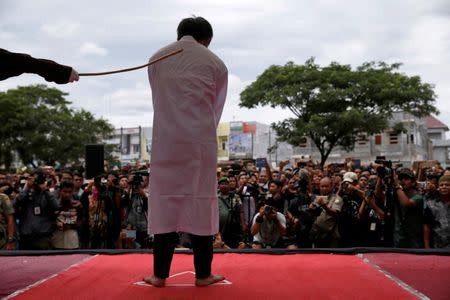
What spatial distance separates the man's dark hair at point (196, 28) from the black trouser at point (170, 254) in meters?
1.20

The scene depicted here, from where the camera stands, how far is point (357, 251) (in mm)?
4039

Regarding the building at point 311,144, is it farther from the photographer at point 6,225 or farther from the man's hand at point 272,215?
the photographer at point 6,225

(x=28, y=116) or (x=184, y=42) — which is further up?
(x=28, y=116)

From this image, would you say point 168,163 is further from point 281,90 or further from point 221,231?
point 281,90

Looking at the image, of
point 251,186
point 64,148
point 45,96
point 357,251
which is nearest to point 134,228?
point 251,186

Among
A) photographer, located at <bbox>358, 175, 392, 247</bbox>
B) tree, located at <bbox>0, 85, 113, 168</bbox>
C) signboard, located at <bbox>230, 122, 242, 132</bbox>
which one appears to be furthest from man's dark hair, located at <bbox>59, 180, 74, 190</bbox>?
signboard, located at <bbox>230, 122, 242, 132</bbox>

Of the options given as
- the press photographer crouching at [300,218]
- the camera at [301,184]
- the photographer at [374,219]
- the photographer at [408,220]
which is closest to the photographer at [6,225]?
the press photographer crouching at [300,218]

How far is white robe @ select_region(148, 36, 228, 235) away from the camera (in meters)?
2.92

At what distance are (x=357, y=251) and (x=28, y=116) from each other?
2657 centimetres

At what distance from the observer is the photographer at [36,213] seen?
5.89 m

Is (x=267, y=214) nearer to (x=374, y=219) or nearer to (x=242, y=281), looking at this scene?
(x=374, y=219)

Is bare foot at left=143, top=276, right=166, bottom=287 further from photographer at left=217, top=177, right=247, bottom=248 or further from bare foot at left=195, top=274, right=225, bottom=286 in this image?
photographer at left=217, top=177, right=247, bottom=248

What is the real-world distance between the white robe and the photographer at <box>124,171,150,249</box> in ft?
10.0

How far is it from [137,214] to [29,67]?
3.60 m
